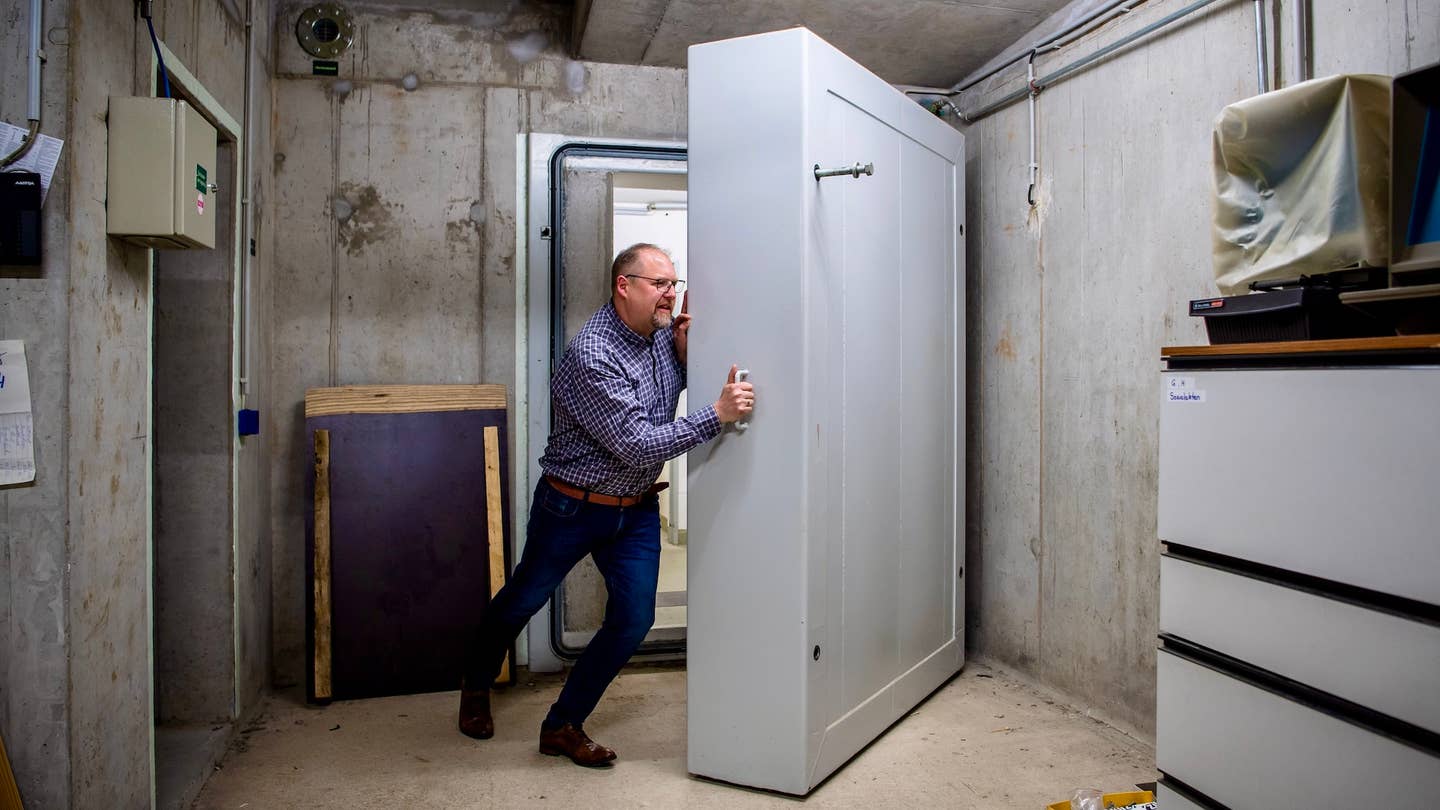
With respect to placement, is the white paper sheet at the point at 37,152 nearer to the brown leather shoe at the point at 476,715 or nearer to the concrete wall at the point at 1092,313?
the brown leather shoe at the point at 476,715

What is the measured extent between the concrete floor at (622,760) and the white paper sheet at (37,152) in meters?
1.61

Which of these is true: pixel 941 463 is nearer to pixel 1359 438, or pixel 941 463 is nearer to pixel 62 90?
pixel 1359 438

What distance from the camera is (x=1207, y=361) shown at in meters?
1.66

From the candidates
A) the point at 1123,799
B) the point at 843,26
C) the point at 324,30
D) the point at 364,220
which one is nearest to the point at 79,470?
the point at 364,220

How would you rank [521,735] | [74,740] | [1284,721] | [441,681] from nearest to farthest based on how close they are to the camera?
1. [1284,721]
2. [74,740]
3. [521,735]
4. [441,681]

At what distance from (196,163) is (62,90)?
0.33 m

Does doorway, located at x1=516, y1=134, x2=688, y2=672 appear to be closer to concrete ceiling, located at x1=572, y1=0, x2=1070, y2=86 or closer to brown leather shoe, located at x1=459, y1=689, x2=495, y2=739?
concrete ceiling, located at x1=572, y1=0, x2=1070, y2=86

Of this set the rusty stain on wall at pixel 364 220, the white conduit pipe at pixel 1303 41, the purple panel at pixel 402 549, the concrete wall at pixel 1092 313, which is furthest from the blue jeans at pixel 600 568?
the white conduit pipe at pixel 1303 41

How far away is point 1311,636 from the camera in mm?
1459

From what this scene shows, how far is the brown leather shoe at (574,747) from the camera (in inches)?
95.5

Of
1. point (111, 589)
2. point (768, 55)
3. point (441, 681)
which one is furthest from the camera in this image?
point (441, 681)

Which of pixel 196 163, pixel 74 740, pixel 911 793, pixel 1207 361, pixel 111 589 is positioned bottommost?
pixel 911 793

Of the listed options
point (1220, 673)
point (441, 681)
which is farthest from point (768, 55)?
point (441, 681)

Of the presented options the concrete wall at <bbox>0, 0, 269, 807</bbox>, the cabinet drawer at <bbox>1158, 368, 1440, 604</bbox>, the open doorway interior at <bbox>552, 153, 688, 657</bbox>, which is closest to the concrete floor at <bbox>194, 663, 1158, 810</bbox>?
the open doorway interior at <bbox>552, 153, 688, 657</bbox>
